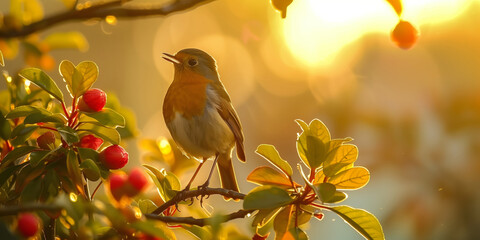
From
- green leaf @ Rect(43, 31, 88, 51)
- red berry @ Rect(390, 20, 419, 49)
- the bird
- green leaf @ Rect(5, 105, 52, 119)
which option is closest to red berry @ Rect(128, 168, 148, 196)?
green leaf @ Rect(5, 105, 52, 119)

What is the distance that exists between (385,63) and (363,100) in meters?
1.03

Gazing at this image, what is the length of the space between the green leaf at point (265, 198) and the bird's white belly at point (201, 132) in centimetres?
143

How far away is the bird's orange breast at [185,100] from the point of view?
9.34 feet

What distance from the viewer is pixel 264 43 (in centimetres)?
645

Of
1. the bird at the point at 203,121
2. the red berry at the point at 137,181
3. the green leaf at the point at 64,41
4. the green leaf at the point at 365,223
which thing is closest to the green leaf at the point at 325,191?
the green leaf at the point at 365,223

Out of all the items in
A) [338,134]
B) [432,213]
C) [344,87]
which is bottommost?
[432,213]

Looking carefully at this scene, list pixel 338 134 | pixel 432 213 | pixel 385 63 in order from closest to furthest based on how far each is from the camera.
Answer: pixel 432 213 → pixel 338 134 → pixel 385 63

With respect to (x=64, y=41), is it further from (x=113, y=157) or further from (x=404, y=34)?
(x=404, y=34)

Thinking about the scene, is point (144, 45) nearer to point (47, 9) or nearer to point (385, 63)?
point (47, 9)

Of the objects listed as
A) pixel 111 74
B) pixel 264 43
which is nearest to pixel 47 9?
pixel 111 74

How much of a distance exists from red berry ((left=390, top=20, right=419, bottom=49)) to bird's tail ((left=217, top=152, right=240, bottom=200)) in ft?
5.48

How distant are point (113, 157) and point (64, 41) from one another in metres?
0.82

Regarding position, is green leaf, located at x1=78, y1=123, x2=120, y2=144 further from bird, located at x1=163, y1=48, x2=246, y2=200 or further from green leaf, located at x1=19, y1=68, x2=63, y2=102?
bird, located at x1=163, y1=48, x2=246, y2=200

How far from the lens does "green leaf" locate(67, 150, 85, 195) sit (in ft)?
4.94
